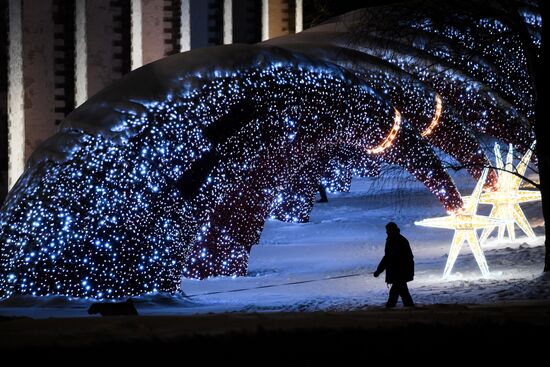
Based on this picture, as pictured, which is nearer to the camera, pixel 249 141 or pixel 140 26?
pixel 249 141

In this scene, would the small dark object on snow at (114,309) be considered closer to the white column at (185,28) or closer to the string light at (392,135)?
the string light at (392,135)

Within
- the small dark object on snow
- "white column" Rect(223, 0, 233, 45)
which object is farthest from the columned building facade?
the small dark object on snow

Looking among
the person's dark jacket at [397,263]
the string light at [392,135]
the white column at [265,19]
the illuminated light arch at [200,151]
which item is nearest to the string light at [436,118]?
the illuminated light arch at [200,151]

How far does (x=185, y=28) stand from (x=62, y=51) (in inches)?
109

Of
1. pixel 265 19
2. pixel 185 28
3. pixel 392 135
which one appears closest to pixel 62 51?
pixel 185 28

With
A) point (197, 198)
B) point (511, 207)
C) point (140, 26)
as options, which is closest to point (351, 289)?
point (197, 198)

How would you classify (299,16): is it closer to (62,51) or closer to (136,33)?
(136,33)

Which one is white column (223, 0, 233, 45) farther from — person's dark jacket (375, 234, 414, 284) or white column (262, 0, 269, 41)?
person's dark jacket (375, 234, 414, 284)

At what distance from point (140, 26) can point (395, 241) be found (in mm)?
9585

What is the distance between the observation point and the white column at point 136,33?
1994cm

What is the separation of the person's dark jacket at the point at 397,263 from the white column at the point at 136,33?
9185 mm

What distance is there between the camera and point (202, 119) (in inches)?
586

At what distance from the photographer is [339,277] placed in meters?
Result: 16.5

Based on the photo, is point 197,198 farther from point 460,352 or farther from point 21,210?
point 460,352
